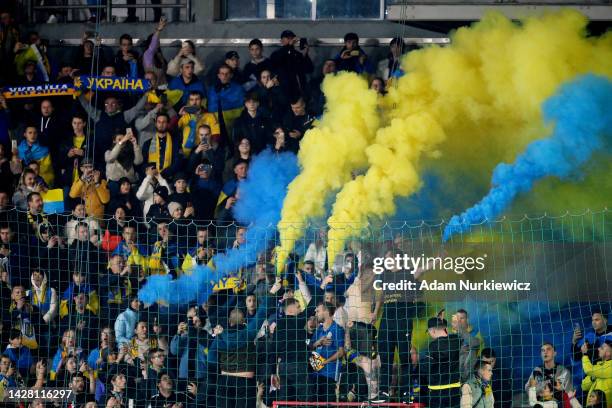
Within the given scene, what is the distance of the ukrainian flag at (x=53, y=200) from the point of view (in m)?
11.4

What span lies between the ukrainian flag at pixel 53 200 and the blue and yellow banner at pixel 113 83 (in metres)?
1.05

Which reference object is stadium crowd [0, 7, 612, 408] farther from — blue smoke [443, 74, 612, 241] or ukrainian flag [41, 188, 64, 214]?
blue smoke [443, 74, 612, 241]

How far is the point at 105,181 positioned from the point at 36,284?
3.85 ft

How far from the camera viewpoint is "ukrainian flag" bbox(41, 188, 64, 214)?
1139cm

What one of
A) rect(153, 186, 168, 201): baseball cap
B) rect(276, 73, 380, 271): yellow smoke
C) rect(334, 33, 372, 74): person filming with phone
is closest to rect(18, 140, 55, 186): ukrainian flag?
rect(153, 186, 168, 201): baseball cap

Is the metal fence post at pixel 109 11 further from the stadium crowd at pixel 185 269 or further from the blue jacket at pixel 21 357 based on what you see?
the blue jacket at pixel 21 357

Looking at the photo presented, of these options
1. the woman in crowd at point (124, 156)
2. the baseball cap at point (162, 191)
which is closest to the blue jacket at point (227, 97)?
the woman in crowd at point (124, 156)

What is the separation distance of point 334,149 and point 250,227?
103 cm

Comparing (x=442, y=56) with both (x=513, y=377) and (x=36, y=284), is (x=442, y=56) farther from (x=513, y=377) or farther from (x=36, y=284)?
(x=36, y=284)

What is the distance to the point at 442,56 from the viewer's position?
11.1 meters

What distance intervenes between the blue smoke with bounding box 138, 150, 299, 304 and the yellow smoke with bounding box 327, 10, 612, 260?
546 mm

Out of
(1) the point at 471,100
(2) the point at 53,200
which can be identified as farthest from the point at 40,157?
(1) the point at 471,100

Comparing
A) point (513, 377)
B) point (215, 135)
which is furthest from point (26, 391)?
point (513, 377)

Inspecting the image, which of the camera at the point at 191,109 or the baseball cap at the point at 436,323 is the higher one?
the camera at the point at 191,109
